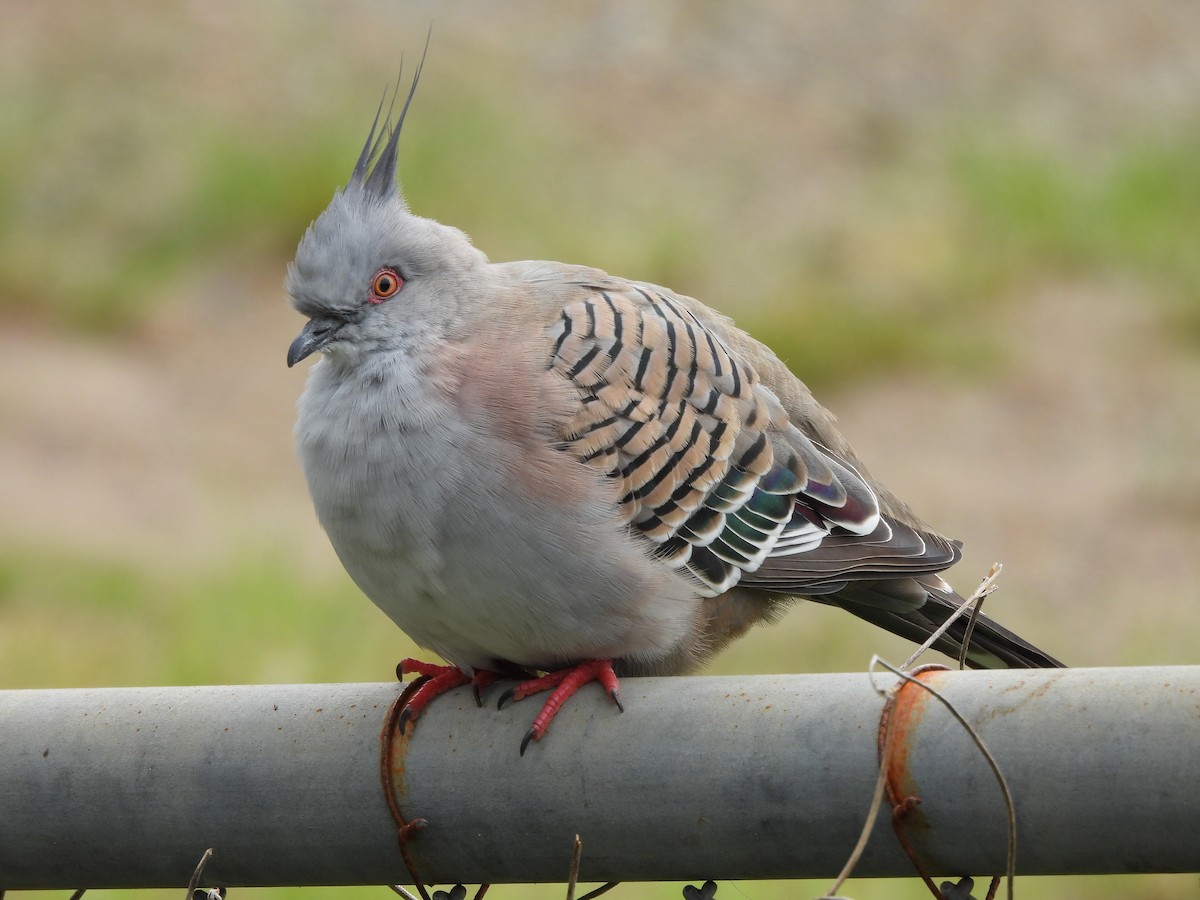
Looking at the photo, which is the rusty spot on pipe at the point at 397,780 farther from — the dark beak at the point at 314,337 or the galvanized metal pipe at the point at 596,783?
the dark beak at the point at 314,337

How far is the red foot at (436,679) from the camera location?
2082 millimetres

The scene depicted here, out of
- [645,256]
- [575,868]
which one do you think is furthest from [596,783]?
[645,256]

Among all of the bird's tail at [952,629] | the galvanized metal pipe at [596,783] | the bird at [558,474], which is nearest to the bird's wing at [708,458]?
the bird at [558,474]

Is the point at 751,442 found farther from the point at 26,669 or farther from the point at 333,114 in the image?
the point at 333,114

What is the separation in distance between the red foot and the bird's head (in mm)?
540

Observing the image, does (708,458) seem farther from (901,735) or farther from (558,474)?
(901,735)

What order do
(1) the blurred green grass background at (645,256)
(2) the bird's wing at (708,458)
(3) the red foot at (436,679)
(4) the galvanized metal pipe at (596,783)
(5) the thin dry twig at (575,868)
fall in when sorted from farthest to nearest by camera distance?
(1) the blurred green grass background at (645,256) → (2) the bird's wing at (708,458) → (3) the red foot at (436,679) → (5) the thin dry twig at (575,868) → (4) the galvanized metal pipe at (596,783)

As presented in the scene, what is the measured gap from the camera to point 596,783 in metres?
1.74

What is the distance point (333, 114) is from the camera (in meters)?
9.76

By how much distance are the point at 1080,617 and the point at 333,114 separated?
216 inches

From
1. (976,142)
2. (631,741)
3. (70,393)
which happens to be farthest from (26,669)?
(976,142)

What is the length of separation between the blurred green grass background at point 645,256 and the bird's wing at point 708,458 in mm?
2285

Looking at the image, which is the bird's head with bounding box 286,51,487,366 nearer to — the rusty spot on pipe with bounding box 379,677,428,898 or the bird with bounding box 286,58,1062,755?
the bird with bounding box 286,58,1062,755

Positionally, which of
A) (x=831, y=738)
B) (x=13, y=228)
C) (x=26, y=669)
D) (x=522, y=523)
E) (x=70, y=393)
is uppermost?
(x=13, y=228)
